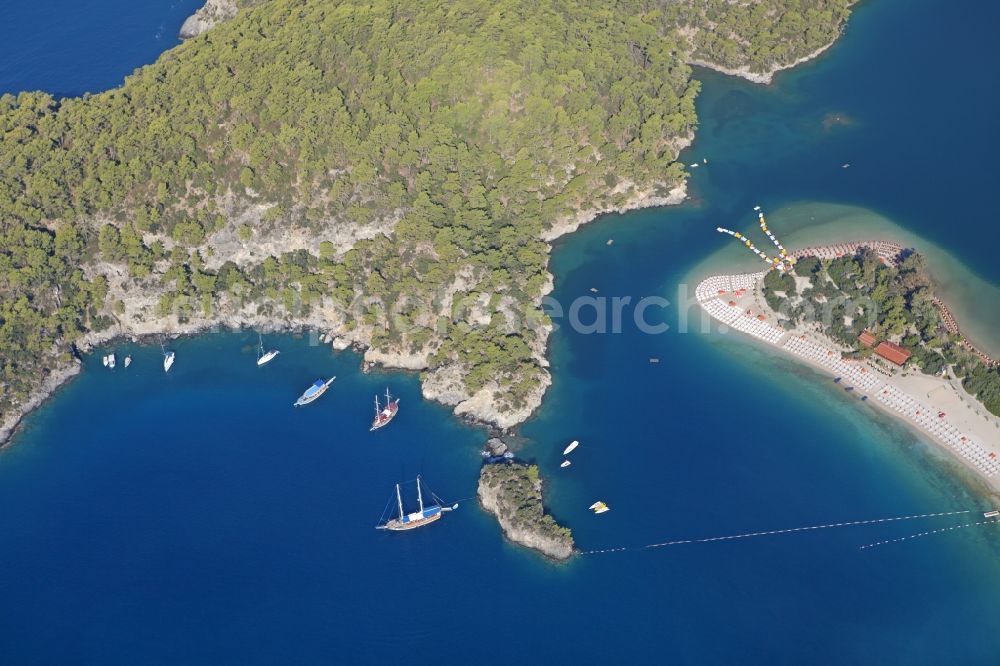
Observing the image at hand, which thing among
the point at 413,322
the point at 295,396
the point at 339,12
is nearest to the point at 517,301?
the point at 413,322

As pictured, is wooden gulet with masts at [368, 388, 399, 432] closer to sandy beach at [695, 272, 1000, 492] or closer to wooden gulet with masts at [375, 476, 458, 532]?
wooden gulet with masts at [375, 476, 458, 532]

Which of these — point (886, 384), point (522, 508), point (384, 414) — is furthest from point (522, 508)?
point (886, 384)

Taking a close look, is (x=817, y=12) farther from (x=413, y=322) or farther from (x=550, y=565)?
(x=550, y=565)

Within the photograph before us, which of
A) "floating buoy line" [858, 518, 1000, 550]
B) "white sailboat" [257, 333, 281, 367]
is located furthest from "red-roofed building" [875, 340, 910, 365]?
"white sailboat" [257, 333, 281, 367]

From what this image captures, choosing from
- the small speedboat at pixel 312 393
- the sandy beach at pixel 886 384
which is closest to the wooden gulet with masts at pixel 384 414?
the small speedboat at pixel 312 393

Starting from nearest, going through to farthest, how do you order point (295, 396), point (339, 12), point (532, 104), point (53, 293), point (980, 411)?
point (980, 411) → point (295, 396) → point (53, 293) → point (532, 104) → point (339, 12)

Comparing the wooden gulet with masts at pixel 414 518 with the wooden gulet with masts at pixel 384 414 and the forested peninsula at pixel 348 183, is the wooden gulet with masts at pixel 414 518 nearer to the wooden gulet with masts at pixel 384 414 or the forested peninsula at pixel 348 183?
the wooden gulet with masts at pixel 384 414

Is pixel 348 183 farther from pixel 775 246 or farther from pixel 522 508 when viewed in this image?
pixel 775 246

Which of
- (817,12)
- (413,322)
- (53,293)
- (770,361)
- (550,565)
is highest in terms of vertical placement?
(817,12)
